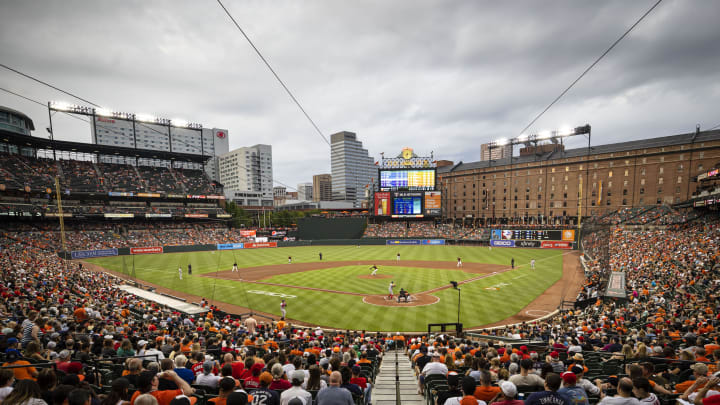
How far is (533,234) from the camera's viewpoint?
5347cm

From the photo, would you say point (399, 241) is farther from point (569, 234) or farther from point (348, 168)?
point (348, 168)

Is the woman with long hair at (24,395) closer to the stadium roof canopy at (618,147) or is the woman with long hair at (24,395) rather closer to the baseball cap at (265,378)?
the baseball cap at (265,378)

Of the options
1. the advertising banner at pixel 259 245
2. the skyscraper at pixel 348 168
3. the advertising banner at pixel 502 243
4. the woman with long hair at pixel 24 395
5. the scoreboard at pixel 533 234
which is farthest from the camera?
the skyscraper at pixel 348 168

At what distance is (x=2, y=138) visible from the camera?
5312cm

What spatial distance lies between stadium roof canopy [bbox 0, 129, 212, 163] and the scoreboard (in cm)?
7320

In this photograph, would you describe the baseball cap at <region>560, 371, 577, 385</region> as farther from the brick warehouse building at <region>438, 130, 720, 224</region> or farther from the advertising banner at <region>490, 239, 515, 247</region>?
the brick warehouse building at <region>438, 130, 720, 224</region>

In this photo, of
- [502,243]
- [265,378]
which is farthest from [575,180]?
[265,378]

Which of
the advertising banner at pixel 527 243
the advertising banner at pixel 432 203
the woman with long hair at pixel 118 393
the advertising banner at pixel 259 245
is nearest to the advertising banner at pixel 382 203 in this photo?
the advertising banner at pixel 432 203

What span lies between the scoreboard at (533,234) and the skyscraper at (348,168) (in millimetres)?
126093

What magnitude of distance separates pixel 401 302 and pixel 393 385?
14.7 meters

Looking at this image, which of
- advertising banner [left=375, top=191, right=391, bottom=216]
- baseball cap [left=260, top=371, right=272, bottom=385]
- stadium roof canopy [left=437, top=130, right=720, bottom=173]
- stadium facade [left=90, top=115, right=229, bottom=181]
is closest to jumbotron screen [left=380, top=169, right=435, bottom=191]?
advertising banner [left=375, top=191, right=391, bottom=216]

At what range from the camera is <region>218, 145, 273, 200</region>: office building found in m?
148

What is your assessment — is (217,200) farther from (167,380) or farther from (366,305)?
(167,380)

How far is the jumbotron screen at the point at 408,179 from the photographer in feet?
227
